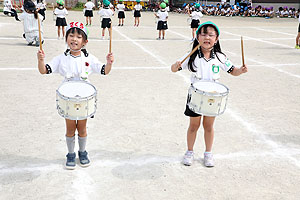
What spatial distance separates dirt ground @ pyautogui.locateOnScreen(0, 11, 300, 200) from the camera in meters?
3.34

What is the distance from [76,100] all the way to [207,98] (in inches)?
50.9

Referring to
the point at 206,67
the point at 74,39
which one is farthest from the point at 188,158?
the point at 74,39

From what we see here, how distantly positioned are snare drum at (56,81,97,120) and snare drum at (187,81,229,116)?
1.03 m

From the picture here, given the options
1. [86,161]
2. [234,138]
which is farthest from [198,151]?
[86,161]

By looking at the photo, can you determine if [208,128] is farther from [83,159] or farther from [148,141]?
[83,159]

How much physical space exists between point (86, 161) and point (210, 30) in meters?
2.01

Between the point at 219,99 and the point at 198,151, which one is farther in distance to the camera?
the point at 198,151

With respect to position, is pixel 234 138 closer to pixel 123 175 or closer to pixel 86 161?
pixel 123 175

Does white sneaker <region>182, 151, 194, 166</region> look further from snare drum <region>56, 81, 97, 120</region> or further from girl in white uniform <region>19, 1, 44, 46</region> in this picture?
girl in white uniform <region>19, 1, 44, 46</region>

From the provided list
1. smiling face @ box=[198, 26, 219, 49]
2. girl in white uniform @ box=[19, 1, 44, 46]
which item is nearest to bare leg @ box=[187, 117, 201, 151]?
smiling face @ box=[198, 26, 219, 49]

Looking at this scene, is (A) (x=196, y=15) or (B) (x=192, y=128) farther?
(A) (x=196, y=15)

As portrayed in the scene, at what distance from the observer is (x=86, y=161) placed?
3.73 meters

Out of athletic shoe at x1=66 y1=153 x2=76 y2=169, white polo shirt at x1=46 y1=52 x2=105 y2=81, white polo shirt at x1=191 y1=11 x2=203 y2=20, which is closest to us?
white polo shirt at x1=46 y1=52 x2=105 y2=81

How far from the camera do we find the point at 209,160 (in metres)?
3.81
